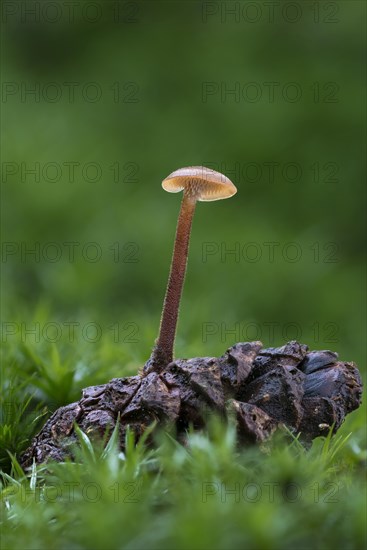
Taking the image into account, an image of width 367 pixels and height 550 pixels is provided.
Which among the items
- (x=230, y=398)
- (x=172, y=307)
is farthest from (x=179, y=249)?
(x=230, y=398)

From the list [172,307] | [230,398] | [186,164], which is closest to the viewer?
[230,398]

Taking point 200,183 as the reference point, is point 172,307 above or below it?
below

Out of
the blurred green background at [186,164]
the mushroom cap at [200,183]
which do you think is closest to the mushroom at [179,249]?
the mushroom cap at [200,183]


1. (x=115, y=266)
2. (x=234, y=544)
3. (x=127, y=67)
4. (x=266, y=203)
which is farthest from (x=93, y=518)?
(x=127, y=67)

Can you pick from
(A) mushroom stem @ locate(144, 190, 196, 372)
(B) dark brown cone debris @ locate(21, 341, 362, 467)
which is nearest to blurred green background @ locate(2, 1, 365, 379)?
(A) mushroom stem @ locate(144, 190, 196, 372)

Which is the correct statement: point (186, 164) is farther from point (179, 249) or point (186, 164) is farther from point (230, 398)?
point (230, 398)

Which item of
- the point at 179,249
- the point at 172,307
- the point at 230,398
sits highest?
the point at 179,249
